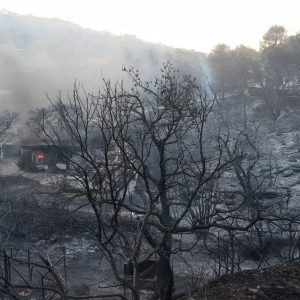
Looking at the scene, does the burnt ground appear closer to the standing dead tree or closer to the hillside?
the standing dead tree

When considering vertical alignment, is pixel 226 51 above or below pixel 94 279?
above

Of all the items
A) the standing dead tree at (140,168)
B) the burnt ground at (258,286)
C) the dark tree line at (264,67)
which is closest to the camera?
the standing dead tree at (140,168)

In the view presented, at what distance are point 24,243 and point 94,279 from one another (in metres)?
3.01

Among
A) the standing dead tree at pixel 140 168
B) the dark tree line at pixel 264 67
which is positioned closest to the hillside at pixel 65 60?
the dark tree line at pixel 264 67

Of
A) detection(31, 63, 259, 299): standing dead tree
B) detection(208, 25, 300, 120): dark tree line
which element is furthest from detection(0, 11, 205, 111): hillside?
detection(31, 63, 259, 299): standing dead tree

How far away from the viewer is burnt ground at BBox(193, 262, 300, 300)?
4.55 meters

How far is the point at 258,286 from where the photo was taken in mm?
4785

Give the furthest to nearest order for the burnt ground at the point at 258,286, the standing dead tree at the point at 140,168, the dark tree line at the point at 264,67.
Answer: the dark tree line at the point at 264,67, the burnt ground at the point at 258,286, the standing dead tree at the point at 140,168

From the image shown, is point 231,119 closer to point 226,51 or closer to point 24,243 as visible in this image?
point 226,51

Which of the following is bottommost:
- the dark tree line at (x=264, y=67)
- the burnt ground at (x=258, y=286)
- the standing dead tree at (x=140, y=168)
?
the burnt ground at (x=258, y=286)

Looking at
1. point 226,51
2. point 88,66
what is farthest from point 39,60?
point 226,51

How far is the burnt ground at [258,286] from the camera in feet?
14.9

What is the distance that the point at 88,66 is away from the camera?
30953 mm

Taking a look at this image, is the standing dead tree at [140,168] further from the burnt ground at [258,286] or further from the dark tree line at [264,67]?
the dark tree line at [264,67]
